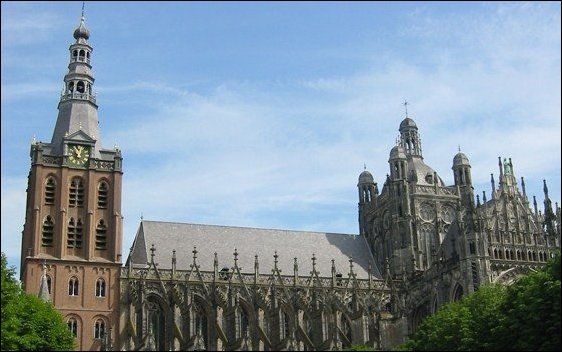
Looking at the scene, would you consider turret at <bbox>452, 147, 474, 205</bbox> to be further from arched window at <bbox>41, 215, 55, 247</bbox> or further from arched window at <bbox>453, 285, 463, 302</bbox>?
arched window at <bbox>41, 215, 55, 247</bbox>

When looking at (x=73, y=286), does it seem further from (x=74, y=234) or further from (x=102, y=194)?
(x=102, y=194)

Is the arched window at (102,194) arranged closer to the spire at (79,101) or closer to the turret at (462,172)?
the spire at (79,101)

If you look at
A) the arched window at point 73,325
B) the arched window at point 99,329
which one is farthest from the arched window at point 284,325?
the arched window at point 73,325

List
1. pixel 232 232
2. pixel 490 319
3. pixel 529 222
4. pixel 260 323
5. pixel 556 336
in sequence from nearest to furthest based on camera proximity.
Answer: pixel 556 336 → pixel 490 319 → pixel 260 323 → pixel 529 222 → pixel 232 232

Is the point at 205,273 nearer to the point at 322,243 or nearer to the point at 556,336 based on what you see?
the point at 322,243

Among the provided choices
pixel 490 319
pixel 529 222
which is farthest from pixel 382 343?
pixel 529 222

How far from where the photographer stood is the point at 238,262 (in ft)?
332

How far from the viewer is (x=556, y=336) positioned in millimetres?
59219

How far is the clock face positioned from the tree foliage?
136 feet

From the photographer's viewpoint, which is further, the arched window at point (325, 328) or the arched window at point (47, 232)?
the arched window at point (325, 328)

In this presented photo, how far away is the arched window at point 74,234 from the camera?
298ft

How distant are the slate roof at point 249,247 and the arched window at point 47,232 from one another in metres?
9.02

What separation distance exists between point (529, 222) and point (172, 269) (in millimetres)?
41540

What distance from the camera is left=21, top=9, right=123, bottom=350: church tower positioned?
87.4 meters
